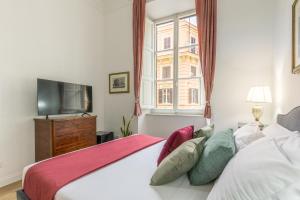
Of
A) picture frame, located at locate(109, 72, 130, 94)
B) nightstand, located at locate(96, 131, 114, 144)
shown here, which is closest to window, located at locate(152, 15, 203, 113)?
picture frame, located at locate(109, 72, 130, 94)

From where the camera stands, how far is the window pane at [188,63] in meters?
3.89

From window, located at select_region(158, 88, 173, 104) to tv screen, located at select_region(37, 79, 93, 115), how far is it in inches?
60.7

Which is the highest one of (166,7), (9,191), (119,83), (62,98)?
(166,7)

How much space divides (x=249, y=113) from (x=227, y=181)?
252cm

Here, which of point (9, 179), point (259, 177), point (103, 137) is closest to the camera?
point (259, 177)

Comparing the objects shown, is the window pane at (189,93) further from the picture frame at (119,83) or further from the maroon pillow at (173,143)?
the maroon pillow at (173,143)

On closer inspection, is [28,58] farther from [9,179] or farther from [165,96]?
[165,96]

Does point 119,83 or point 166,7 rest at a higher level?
point 166,7

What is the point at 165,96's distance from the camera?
13.9 feet

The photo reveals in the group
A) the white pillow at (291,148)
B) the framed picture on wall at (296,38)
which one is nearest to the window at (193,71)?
the framed picture on wall at (296,38)

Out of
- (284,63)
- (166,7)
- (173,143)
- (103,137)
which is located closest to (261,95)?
(284,63)

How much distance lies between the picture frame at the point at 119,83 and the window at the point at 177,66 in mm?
667

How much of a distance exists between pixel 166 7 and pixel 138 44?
973mm

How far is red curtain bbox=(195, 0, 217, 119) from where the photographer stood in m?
3.23
